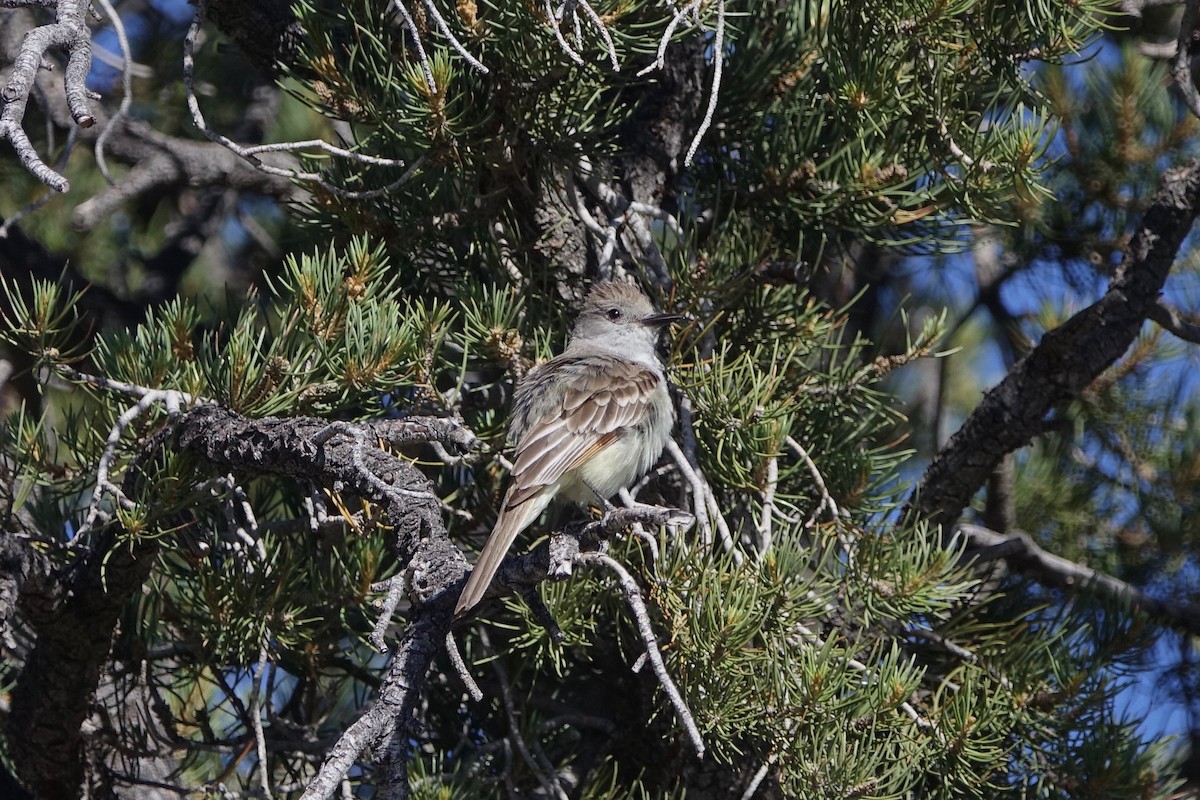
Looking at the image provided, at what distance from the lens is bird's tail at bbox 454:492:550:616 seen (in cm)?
222

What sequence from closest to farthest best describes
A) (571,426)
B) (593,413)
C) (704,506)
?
(704,506) < (571,426) < (593,413)

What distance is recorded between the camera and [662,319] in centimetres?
325

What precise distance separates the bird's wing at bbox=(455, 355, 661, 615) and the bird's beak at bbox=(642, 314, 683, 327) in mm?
289

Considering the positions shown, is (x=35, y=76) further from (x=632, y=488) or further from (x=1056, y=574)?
(x=1056, y=574)

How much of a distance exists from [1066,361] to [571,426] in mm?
1312

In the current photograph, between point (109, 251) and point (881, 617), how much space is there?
405 cm

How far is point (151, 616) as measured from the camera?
332 centimetres

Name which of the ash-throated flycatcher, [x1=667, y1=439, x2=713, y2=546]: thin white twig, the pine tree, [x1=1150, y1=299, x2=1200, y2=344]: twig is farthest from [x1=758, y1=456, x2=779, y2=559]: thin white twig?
[x1=1150, y1=299, x2=1200, y2=344]: twig

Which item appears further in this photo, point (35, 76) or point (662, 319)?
point (662, 319)

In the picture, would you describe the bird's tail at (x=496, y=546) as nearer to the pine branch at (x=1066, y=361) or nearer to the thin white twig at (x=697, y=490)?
the thin white twig at (x=697, y=490)

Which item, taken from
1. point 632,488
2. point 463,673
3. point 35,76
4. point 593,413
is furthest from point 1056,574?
point 35,76

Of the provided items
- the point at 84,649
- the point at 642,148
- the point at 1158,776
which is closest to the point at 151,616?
the point at 84,649

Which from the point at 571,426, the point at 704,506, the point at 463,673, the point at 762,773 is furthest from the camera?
the point at 571,426

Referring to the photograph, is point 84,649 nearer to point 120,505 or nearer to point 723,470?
point 120,505
